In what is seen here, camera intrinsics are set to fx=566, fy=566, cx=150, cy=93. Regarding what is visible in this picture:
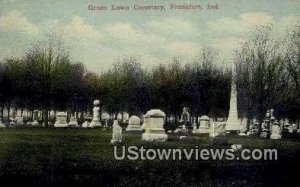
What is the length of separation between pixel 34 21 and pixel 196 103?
4.70 ft

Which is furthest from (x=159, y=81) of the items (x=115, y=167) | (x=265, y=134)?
(x=265, y=134)

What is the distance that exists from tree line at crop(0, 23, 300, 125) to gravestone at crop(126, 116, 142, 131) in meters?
0.06

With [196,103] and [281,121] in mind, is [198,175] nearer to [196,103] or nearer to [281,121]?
[196,103]

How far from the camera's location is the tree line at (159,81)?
442 cm

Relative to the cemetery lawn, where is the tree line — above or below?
above

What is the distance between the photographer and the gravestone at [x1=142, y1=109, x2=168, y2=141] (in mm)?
4530

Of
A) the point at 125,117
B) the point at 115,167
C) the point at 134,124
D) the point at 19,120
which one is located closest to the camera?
the point at 115,167

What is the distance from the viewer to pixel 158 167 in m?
4.31

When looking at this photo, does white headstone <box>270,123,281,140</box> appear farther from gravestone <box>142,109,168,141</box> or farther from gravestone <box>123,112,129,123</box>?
gravestone <box>123,112,129,123</box>

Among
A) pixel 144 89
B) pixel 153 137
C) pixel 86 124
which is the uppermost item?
pixel 144 89

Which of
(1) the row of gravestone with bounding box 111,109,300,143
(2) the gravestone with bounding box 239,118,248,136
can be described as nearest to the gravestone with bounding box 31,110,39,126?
(1) the row of gravestone with bounding box 111,109,300,143

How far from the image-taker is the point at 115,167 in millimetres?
4305

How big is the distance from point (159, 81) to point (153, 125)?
0.37 m

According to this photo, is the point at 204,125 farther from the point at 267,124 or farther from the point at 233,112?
the point at 267,124
